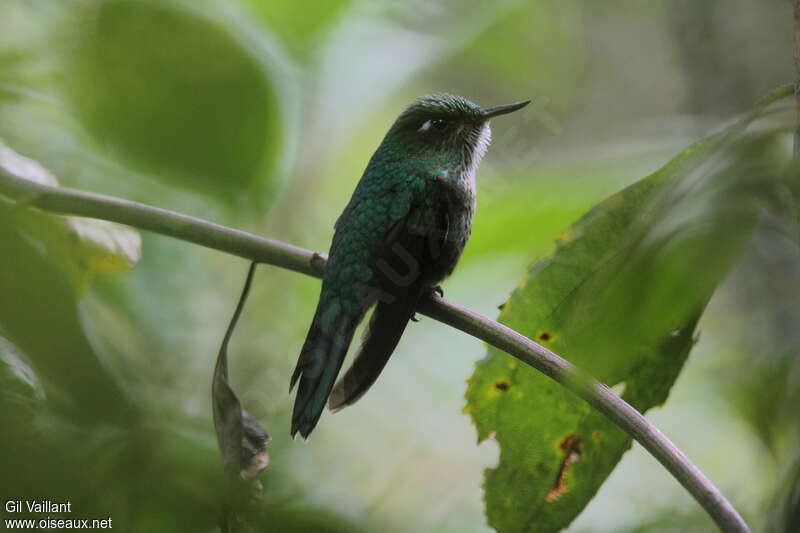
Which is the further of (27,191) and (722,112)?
(722,112)

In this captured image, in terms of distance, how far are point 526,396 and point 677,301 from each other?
87 centimetres

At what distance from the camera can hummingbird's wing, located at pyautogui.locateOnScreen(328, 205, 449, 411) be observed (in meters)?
1.94

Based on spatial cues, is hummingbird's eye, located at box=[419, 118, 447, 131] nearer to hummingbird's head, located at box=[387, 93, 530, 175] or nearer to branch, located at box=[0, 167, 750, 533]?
hummingbird's head, located at box=[387, 93, 530, 175]

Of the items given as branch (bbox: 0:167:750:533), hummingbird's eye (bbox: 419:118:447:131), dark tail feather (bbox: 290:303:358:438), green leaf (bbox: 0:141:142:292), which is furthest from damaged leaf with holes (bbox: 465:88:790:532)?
hummingbird's eye (bbox: 419:118:447:131)

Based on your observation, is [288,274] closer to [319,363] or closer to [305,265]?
[319,363]

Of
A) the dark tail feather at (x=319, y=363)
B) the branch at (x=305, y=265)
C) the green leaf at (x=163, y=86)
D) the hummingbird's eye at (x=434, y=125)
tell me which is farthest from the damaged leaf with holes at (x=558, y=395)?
the hummingbird's eye at (x=434, y=125)

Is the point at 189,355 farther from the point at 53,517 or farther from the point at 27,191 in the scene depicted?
the point at 53,517

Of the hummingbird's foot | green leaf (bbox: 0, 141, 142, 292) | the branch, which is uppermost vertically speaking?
the hummingbird's foot

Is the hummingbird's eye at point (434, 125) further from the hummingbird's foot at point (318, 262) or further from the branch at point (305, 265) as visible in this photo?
the branch at point (305, 265)

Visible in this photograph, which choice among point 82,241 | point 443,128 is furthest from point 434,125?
point 82,241

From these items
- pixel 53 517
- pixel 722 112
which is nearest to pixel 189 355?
pixel 53 517

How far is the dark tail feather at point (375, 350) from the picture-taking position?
1.93 metres

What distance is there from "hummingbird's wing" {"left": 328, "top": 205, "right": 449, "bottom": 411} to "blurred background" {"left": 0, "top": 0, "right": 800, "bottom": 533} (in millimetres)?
205

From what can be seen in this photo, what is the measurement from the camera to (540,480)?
153 cm
